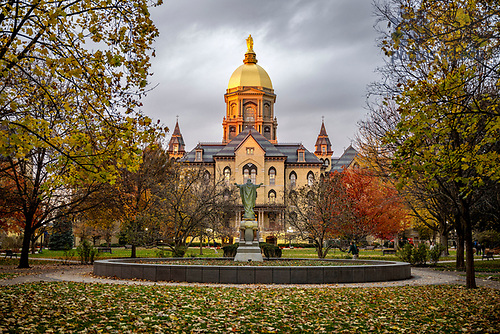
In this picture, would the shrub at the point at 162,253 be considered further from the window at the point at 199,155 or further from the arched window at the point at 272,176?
the window at the point at 199,155

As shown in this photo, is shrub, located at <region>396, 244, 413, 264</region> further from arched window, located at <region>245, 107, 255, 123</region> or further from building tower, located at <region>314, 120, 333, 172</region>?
arched window, located at <region>245, 107, 255, 123</region>

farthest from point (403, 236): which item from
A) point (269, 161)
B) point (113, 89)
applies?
point (113, 89)

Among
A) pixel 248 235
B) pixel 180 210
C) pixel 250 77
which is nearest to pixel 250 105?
pixel 250 77

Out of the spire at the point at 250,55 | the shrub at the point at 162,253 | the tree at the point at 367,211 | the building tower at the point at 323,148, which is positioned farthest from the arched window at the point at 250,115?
the shrub at the point at 162,253

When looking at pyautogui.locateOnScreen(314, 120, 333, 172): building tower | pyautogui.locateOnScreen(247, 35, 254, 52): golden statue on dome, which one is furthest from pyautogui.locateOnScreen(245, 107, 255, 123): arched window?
pyautogui.locateOnScreen(247, 35, 254, 52): golden statue on dome

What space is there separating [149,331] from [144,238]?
2118cm

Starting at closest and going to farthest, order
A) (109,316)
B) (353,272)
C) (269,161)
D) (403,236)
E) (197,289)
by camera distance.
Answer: (109,316), (197,289), (353,272), (403,236), (269,161)

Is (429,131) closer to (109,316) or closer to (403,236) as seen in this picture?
(109,316)

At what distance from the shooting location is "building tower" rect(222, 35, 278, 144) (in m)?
85.9

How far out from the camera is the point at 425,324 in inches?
322

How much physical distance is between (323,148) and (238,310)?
79.8 meters

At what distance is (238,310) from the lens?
9234mm

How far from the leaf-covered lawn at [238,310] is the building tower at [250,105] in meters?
74.0

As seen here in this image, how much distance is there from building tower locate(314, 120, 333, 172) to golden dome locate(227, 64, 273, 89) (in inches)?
535
